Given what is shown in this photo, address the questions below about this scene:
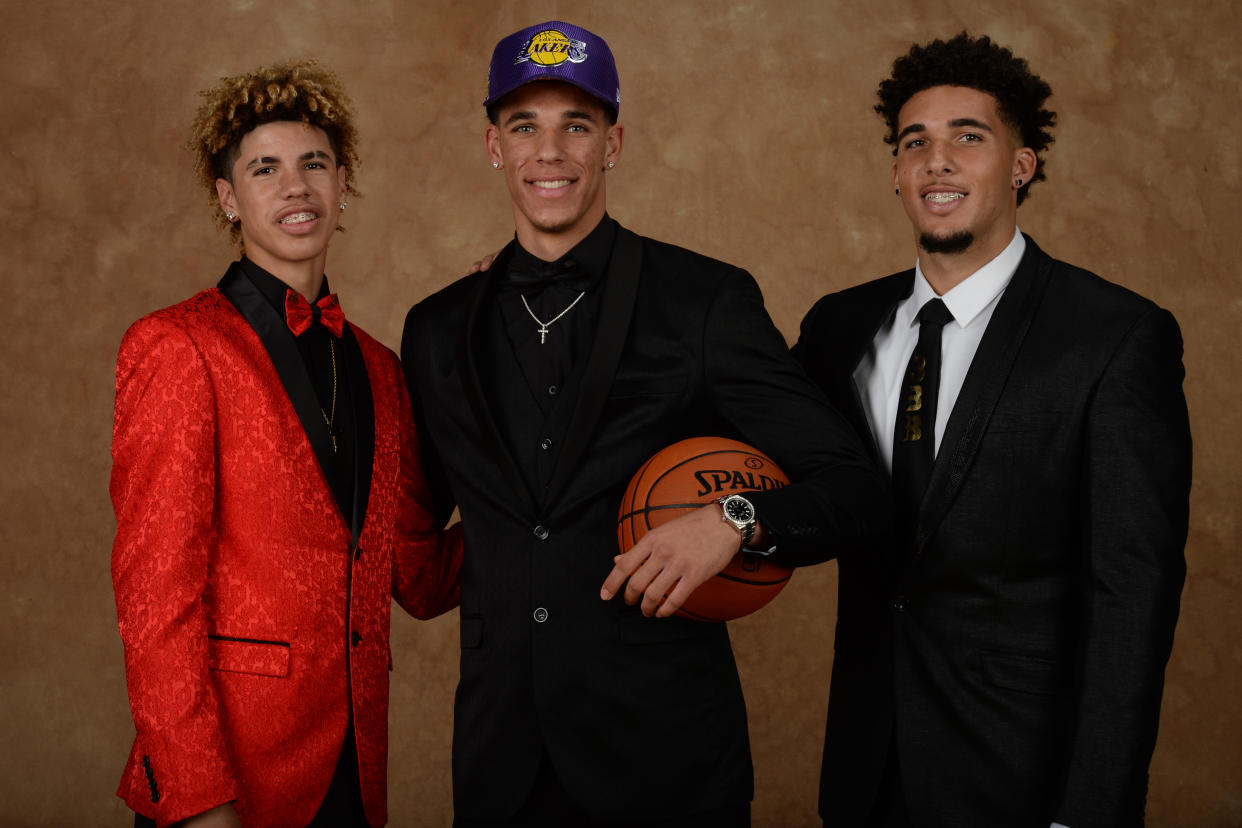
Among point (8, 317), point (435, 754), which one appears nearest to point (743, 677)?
point (435, 754)

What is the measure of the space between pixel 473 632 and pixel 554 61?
1233mm

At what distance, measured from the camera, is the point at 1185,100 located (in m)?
5.00

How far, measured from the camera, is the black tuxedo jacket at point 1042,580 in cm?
216

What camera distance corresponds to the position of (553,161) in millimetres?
2531

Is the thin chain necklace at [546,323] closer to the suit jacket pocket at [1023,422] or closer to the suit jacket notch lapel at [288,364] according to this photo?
the suit jacket notch lapel at [288,364]

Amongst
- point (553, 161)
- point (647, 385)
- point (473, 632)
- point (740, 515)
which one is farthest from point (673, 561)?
point (553, 161)

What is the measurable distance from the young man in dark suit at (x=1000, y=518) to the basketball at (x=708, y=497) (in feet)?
1.23

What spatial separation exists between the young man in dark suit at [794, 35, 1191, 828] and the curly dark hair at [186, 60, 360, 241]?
1.34 metres

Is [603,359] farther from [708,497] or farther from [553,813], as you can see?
[553,813]

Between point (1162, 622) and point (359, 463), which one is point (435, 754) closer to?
point (359, 463)

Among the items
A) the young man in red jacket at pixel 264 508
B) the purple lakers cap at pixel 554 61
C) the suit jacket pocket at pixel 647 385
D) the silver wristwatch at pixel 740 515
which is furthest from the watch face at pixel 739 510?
Result: the purple lakers cap at pixel 554 61

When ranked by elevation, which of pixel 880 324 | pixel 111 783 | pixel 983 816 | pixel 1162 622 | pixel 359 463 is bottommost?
pixel 111 783

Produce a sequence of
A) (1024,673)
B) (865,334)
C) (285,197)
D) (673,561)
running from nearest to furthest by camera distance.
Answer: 1. (673,561)
2. (1024,673)
3. (285,197)
4. (865,334)

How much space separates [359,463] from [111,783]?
3230mm
